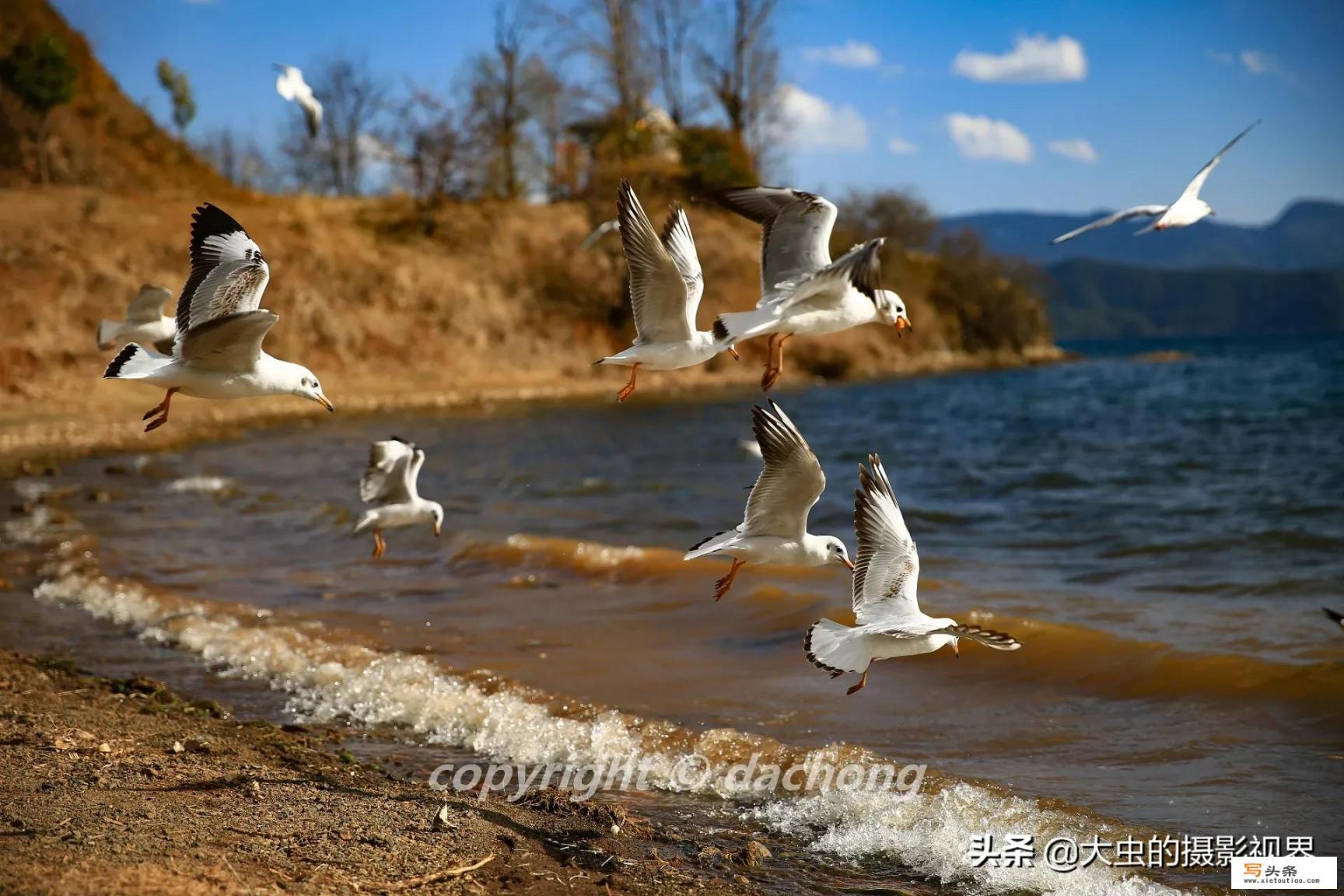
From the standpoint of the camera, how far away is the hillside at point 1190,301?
13875 centimetres

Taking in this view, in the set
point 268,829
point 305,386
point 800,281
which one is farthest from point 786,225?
point 268,829

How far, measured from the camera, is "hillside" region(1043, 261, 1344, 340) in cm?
13875

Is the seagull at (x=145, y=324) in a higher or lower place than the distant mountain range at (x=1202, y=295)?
lower

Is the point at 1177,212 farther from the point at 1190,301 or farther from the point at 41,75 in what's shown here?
the point at 1190,301

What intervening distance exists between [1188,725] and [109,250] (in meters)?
30.8

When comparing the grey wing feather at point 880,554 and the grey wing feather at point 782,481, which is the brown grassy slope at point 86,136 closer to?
the grey wing feather at point 782,481

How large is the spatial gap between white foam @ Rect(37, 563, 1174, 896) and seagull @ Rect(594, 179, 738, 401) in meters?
1.85

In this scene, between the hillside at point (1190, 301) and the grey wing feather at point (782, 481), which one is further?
the hillside at point (1190, 301)

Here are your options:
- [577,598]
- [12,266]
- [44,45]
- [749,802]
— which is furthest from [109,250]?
[749,802]

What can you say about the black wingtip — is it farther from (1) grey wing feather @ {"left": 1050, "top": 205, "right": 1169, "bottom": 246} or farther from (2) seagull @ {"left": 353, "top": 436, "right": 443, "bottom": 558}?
(1) grey wing feather @ {"left": 1050, "top": 205, "right": 1169, "bottom": 246}

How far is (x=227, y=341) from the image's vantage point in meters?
5.77

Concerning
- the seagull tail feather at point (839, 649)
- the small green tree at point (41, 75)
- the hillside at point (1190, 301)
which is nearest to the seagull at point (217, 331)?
the seagull tail feather at point (839, 649)

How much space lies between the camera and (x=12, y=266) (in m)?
29.4

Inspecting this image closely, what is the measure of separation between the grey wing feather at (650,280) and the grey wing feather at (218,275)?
1714mm
